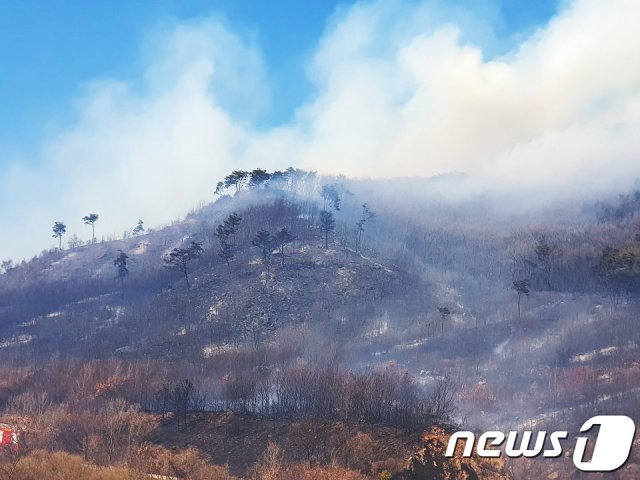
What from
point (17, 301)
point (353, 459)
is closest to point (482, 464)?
point (353, 459)

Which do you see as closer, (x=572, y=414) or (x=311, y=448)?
(x=311, y=448)

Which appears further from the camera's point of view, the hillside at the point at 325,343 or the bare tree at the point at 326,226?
the bare tree at the point at 326,226

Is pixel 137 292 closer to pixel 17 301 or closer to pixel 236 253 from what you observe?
pixel 236 253

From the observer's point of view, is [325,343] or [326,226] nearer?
[325,343]

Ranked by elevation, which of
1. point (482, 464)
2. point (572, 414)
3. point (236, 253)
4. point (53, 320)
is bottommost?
point (572, 414)

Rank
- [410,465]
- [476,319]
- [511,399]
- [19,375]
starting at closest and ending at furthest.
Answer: [410,465] → [511,399] → [19,375] → [476,319]

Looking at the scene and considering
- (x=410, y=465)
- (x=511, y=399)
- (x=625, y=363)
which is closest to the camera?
(x=410, y=465)

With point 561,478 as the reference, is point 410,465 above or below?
above

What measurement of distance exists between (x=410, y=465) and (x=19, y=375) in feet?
329

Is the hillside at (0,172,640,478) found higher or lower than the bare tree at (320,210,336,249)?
lower

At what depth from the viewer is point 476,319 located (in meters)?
148

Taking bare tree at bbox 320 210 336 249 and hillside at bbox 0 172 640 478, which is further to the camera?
bare tree at bbox 320 210 336 249

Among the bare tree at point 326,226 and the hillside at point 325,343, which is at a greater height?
the bare tree at point 326,226

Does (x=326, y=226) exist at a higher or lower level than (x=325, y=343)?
higher
